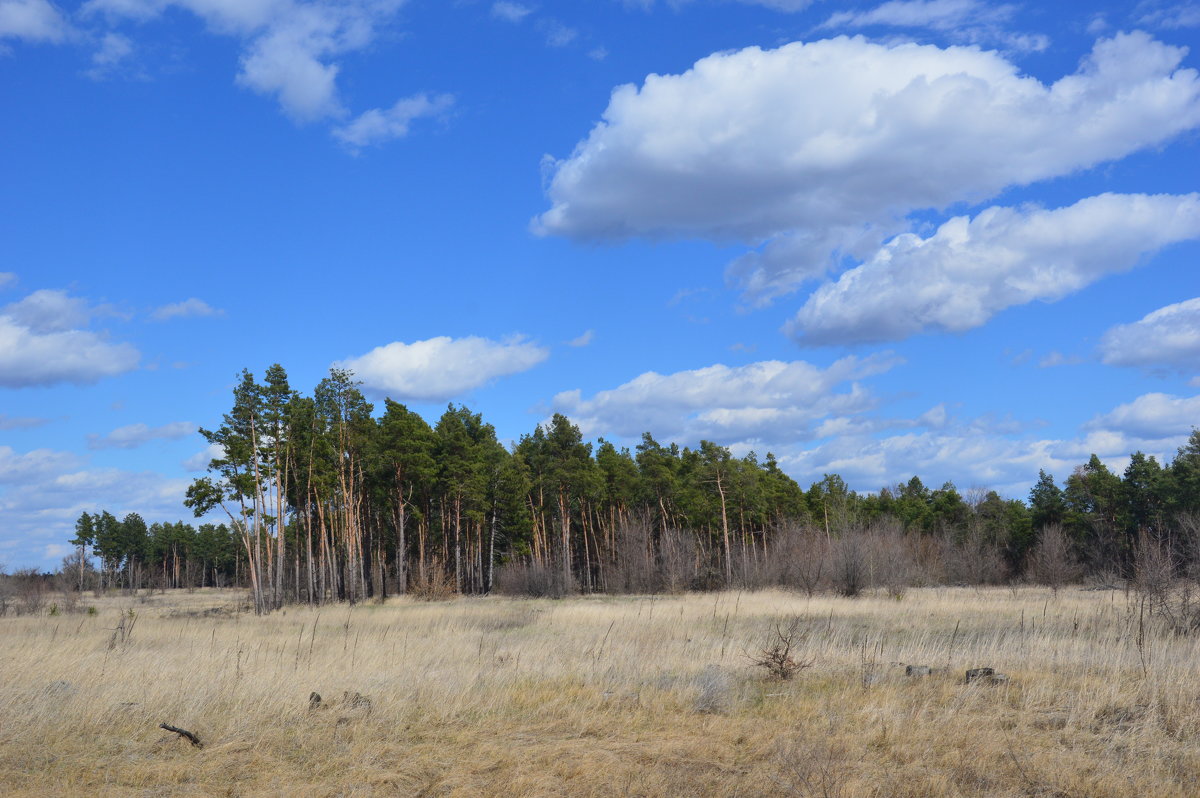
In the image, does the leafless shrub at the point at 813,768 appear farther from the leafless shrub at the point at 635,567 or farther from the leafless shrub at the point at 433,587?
the leafless shrub at the point at 635,567

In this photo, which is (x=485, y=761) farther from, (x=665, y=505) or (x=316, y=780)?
(x=665, y=505)

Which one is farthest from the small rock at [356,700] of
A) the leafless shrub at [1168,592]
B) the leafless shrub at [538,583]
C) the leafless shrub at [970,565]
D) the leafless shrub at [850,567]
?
the leafless shrub at [970,565]

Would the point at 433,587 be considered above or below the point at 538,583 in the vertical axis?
above

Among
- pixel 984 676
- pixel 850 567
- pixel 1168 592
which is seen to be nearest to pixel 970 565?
pixel 850 567

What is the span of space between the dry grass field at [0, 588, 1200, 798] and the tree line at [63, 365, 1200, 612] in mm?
23850

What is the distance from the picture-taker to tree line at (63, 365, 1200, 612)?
126 feet

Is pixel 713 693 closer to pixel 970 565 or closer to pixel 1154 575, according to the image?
pixel 1154 575

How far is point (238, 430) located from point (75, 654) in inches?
1008

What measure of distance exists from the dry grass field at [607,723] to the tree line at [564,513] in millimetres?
23850

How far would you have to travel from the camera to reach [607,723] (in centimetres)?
852

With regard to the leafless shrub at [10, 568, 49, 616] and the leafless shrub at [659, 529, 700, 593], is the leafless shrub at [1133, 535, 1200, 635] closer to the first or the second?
the leafless shrub at [659, 529, 700, 593]

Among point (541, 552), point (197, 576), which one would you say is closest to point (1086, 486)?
point (541, 552)

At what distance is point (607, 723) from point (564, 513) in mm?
45760

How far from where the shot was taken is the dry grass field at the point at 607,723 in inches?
256
